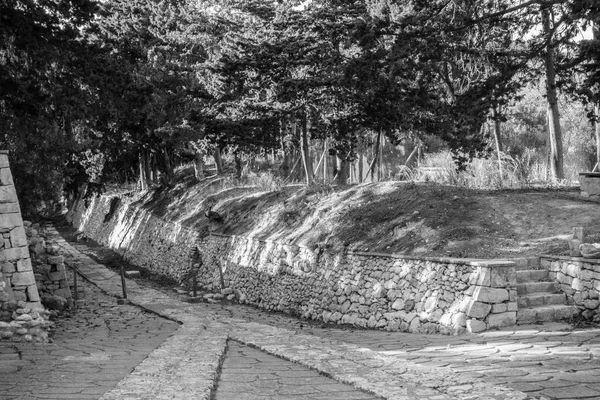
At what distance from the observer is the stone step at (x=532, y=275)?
1116 cm

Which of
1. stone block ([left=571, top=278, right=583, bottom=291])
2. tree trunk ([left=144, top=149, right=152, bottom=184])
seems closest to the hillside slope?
stone block ([left=571, top=278, right=583, bottom=291])

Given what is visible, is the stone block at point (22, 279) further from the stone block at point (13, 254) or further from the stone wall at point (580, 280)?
the stone wall at point (580, 280)

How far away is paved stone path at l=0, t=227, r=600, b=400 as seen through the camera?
22.0 feet

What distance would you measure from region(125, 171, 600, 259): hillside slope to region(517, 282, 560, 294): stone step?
0.81m

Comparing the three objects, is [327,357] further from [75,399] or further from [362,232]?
[362,232]

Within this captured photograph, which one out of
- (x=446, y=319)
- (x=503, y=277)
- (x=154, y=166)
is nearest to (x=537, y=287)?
(x=503, y=277)

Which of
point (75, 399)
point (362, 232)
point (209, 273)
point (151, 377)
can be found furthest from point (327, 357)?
point (209, 273)

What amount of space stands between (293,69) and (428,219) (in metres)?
7.59

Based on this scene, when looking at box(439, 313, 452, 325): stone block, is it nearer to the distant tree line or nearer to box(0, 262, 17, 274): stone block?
the distant tree line

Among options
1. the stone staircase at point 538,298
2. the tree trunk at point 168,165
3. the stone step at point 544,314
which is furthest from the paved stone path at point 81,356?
the tree trunk at point 168,165

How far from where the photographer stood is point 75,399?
6367 millimetres

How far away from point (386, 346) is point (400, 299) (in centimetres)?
293

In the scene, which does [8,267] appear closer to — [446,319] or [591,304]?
[446,319]

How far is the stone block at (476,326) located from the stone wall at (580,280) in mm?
1596
